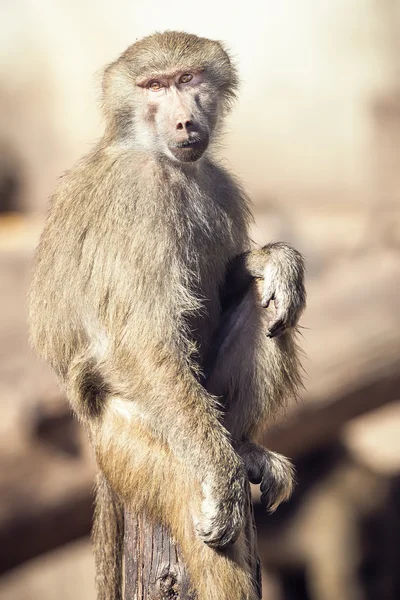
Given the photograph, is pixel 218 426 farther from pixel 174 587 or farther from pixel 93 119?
pixel 93 119

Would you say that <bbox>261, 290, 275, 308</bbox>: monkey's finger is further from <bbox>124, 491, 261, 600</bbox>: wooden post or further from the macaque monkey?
<bbox>124, 491, 261, 600</bbox>: wooden post

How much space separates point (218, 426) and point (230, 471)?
0.66 feet

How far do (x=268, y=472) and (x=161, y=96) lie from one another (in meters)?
1.79

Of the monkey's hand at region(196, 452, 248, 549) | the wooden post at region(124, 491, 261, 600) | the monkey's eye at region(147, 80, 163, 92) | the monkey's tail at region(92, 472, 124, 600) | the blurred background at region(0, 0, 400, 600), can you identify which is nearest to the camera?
the monkey's hand at region(196, 452, 248, 549)

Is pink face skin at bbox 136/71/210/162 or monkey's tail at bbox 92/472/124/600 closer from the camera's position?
pink face skin at bbox 136/71/210/162

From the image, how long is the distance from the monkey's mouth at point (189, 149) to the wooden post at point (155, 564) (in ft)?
5.29

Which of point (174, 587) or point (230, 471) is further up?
point (230, 471)

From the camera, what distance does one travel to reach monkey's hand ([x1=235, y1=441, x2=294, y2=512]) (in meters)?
4.39

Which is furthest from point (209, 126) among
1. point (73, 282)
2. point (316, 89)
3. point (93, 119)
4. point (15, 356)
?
point (93, 119)

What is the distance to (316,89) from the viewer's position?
31.6 ft

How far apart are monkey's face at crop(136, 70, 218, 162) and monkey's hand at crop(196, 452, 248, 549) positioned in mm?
1414

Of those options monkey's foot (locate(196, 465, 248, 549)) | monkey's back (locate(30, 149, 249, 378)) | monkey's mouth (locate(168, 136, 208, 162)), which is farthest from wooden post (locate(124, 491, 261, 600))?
monkey's mouth (locate(168, 136, 208, 162))

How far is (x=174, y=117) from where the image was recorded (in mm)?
4238

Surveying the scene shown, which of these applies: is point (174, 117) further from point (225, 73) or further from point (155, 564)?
point (155, 564)
